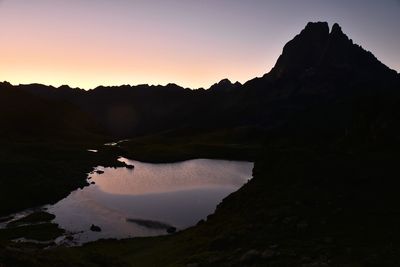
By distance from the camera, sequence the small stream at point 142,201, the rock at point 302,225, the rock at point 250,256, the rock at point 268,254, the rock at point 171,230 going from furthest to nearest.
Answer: the small stream at point 142,201 → the rock at point 171,230 → the rock at point 302,225 → the rock at point 250,256 → the rock at point 268,254

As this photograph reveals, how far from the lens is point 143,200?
10075cm

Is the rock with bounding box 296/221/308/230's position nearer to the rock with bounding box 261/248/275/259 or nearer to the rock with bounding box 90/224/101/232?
the rock with bounding box 261/248/275/259

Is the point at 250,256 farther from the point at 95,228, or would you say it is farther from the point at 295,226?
the point at 95,228

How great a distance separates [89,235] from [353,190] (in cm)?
4310

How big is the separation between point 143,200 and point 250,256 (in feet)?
219

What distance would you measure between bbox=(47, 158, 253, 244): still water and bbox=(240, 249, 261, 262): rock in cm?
3645

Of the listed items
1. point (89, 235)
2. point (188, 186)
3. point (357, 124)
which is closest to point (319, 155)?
point (357, 124)

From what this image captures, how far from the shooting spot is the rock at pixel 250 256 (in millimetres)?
36216

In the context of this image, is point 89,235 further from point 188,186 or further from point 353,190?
point 188,186

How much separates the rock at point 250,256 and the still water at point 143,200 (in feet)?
120

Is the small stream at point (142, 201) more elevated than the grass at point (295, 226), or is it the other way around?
the grass at point (295, 226)

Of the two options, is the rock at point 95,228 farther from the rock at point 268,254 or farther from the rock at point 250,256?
the rock at point 268,254

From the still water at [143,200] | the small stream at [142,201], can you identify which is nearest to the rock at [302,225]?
the small stream at [142,201]

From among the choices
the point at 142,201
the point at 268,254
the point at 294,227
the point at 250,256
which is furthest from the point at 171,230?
the point at 268,254
